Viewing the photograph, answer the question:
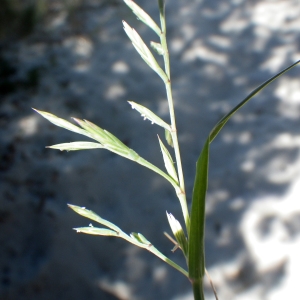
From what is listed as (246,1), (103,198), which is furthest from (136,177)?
(246,1)

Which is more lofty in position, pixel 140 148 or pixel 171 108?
pixel 171 108

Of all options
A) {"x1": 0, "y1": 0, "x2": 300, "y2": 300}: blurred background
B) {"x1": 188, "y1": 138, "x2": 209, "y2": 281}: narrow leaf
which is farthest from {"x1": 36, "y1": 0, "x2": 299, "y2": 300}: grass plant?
{"x1": 0, "y1": 0, "x2": 300, "y2": 300}: blurred background

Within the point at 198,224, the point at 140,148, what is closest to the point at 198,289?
the point at 198,224

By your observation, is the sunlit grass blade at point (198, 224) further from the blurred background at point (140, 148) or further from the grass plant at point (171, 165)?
the blurred background at point (140, 148)

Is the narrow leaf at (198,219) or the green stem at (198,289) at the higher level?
the narrow leaf at (198,219)

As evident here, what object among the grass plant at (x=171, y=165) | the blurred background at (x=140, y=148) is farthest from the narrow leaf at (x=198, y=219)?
the blurred background at (x=140, y=148)

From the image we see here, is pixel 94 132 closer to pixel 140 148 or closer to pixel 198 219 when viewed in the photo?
pixel 198 219

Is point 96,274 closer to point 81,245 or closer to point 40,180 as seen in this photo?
point 81,245
